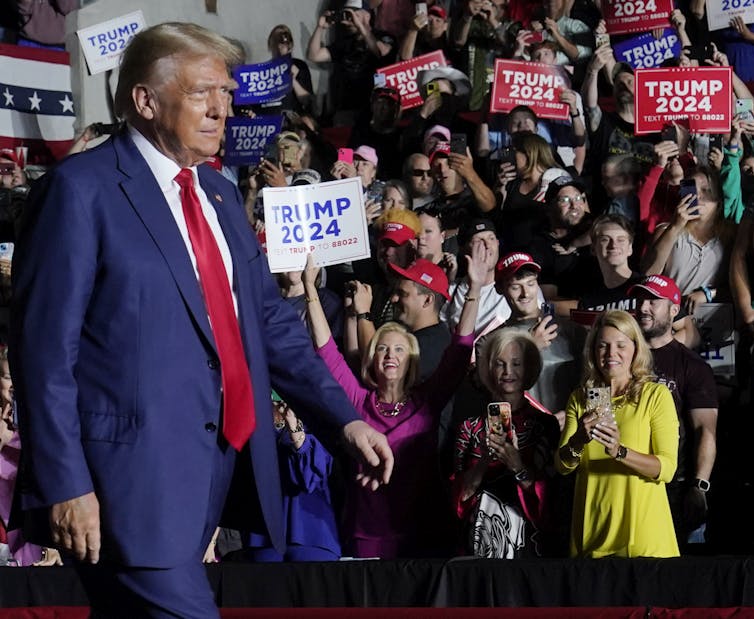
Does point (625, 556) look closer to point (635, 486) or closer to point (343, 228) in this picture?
point (635, 486)

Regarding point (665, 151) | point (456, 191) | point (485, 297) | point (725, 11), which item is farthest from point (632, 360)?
point (725, 11)

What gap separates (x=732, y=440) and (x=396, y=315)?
1.64m

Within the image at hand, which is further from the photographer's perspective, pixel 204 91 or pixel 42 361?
pixel 204 91

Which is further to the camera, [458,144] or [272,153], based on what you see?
[272,153]

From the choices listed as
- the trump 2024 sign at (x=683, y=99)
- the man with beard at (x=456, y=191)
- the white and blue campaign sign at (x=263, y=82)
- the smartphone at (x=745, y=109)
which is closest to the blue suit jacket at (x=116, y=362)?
the man with beard at (x=456, y=191)

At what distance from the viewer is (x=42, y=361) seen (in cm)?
251

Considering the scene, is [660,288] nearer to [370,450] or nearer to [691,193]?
[691,193]

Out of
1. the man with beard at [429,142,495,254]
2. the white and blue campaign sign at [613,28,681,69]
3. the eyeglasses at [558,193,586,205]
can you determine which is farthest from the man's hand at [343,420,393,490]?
the white and blue campaign sign at [613,28,681,69]

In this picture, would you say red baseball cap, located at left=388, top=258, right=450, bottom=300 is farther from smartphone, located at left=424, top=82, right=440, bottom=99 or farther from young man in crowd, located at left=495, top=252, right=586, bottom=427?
smartphone, located at left=424, top=82, right=440, bottom=99

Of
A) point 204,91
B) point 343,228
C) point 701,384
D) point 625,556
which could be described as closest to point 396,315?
point 343,228

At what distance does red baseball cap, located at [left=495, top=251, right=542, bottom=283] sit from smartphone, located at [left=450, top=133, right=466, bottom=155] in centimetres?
196

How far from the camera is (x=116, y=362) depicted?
2576 millimetres

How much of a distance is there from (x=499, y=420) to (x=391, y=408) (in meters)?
0.68

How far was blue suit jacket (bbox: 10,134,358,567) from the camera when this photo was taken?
2.51 m
